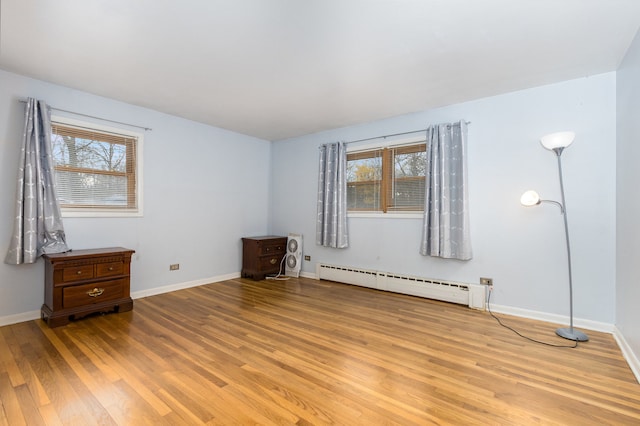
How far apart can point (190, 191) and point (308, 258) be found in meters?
2.24

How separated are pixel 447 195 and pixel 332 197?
5.78 ft

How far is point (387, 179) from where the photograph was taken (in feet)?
14.3

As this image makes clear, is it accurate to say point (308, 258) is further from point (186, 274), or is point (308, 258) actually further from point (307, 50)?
point (307, 50)

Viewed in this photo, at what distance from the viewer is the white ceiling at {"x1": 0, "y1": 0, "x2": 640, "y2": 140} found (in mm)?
1990

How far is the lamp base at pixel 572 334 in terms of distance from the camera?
2.64 meters

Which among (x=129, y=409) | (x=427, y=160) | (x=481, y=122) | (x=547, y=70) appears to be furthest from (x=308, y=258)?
(x=547, y=70)

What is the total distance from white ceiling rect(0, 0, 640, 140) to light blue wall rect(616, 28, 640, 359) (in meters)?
0.28

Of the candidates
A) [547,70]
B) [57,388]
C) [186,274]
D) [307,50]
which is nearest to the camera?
[57,388]

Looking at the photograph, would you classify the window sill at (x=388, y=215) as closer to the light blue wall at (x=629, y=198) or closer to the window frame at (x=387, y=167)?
the window frame at (x=387, y=167)

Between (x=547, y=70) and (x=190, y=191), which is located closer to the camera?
(x=547, y=70)

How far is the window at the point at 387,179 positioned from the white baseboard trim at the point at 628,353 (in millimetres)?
2252

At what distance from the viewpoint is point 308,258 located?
5211 millimetres

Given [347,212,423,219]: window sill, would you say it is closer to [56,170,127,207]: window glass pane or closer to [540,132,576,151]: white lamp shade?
[540,132,576,151]: white lamp shade

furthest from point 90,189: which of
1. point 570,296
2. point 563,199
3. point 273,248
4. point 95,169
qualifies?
point 570,296
